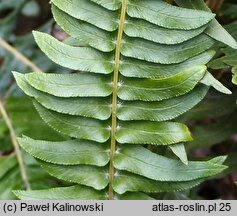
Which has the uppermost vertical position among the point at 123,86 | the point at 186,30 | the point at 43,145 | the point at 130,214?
the point at 186,30

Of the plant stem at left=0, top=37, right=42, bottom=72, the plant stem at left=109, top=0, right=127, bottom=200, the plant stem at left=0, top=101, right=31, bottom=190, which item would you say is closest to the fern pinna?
the plant stem at left=109, top=0, right=127, bottom=200

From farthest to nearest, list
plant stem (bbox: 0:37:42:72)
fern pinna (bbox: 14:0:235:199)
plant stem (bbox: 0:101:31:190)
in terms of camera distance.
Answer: plant stem (bbox: 0:37:42:72) < plant stem (bbox: 0:101:31:190) < fern pinna (bbox: 14:0:235:199)

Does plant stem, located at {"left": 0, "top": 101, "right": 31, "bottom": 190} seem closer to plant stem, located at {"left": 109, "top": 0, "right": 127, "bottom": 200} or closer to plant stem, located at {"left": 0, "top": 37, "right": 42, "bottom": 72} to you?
plant stem, located at {"left": 0, "top": 37, "right": 42, "bottom": 72}

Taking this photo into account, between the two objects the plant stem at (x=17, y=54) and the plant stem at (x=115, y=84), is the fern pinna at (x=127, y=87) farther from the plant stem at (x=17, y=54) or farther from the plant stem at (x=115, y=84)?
the plant stem at (x=17, y=54)

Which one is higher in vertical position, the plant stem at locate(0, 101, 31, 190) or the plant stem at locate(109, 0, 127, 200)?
the plant stem at locate(109, 0, 127, 200)

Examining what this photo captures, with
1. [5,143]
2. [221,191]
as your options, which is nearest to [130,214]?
[5,143]

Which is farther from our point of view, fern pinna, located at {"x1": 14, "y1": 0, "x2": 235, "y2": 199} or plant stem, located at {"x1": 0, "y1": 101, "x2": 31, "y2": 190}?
plant stem, located at {"x1": 0, "y1": 101, "x2": 31, "y2": 190}

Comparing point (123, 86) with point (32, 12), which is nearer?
point (123, 86)

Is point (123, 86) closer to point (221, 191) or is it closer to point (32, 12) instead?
point (32, 12)
